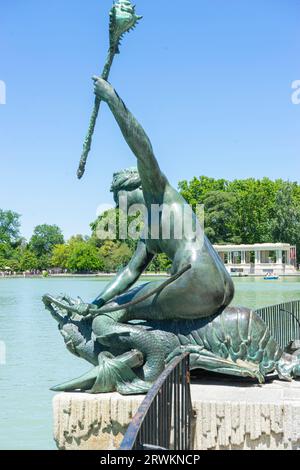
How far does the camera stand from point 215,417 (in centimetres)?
507

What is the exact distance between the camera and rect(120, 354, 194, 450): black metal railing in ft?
9.30

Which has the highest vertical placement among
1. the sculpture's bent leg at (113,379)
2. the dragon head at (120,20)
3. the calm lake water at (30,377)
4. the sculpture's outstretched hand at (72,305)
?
the dragon head at (120,20)

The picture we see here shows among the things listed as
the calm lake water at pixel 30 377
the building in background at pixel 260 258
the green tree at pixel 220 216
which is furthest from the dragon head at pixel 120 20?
the green tree at pixel 220 216

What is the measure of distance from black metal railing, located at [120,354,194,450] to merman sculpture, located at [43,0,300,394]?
69 centimetres

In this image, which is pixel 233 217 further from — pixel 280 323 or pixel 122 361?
pixel 122 361

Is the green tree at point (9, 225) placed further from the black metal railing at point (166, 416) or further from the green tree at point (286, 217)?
the black metal railing at point (166, 416)

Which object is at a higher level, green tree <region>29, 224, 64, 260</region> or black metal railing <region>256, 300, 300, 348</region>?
green tree <region>29, 224, 64, 260</region>

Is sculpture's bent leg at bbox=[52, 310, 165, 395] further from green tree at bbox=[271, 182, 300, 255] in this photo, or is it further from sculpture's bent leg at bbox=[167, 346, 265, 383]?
green tree at bbox=[271, 182, 300, 255]

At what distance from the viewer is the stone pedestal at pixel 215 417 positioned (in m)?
4.97

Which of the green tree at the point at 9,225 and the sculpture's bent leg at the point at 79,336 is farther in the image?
the green tree at the point at 9,225

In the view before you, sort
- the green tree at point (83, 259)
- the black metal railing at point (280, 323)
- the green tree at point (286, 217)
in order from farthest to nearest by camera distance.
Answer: the green tree at point (83, 259), the green tree at point (286, 217), the black metal railing at point (280, 323)

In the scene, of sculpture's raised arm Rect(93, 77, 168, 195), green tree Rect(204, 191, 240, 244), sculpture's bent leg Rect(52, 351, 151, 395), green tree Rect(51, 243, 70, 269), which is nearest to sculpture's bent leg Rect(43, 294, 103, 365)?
sculpture's bent leg Rect(52, 351, 151, 395)

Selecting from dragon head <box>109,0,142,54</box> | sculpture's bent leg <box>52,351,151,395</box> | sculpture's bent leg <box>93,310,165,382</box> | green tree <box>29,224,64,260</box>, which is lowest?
sculpture's bent leg <box>52,351,151,395</box>
